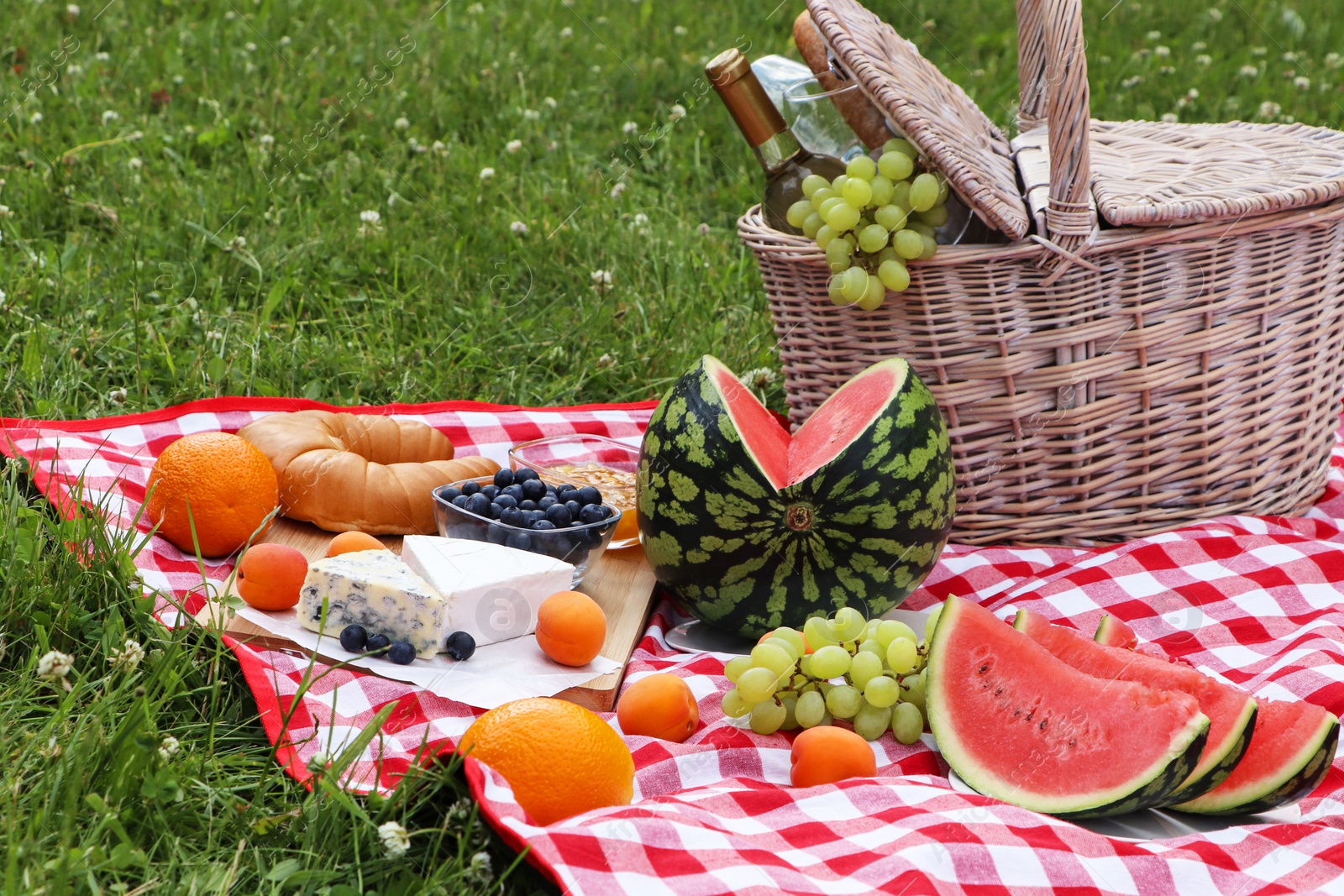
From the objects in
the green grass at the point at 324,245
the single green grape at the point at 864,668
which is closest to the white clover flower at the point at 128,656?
the green grass at the point at 324,245

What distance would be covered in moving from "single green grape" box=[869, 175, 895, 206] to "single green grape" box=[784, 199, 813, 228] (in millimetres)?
197

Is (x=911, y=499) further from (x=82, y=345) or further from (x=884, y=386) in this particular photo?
(x=82, y=345)

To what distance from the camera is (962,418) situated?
249 cm

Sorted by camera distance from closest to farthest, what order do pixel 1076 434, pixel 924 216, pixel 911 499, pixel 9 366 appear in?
pixel 911 499 → pixel 924 216 → pixel 1076 434 → pixel 9 366

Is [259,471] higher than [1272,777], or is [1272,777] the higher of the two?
[259,471]

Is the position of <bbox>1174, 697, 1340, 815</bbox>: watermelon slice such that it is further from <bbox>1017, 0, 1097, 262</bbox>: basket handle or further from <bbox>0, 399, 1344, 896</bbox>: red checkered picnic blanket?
<bbox>1017, 0, 1097, 262</bbox>: basket handle

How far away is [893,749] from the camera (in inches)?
73.8

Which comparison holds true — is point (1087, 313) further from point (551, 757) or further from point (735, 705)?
point (551, 757)

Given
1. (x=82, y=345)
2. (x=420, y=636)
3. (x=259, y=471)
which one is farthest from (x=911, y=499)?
(x=82, y=345)

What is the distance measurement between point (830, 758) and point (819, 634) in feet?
0.82

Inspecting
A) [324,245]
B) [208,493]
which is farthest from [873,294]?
[324,245]

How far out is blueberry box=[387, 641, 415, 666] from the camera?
6.44 ft

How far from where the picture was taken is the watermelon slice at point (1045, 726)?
5.16ft

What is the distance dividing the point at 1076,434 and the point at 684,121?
2944 mm
